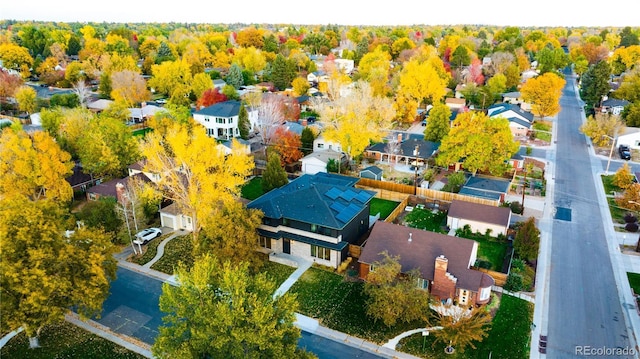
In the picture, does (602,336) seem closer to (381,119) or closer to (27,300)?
(27,300)

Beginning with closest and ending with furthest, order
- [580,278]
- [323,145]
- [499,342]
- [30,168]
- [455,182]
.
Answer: [499,342] < [580,278] < [30,168] < [455,182] < [323,145]

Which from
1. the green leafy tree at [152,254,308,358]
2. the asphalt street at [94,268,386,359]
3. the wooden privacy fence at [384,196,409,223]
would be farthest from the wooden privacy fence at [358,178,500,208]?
the green leafy tree at [152,254,308,358]

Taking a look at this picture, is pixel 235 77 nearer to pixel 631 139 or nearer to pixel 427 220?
pixel 427 220

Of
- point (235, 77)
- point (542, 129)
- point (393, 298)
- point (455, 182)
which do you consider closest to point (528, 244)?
point (393, 298)

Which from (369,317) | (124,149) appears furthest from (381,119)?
(369,317)

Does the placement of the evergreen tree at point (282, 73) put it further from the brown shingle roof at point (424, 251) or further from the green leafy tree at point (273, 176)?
the brown shingle roof at point (424, 251)

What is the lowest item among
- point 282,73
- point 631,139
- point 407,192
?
point 407,192

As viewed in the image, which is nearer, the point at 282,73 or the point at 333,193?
the point at 333,193
